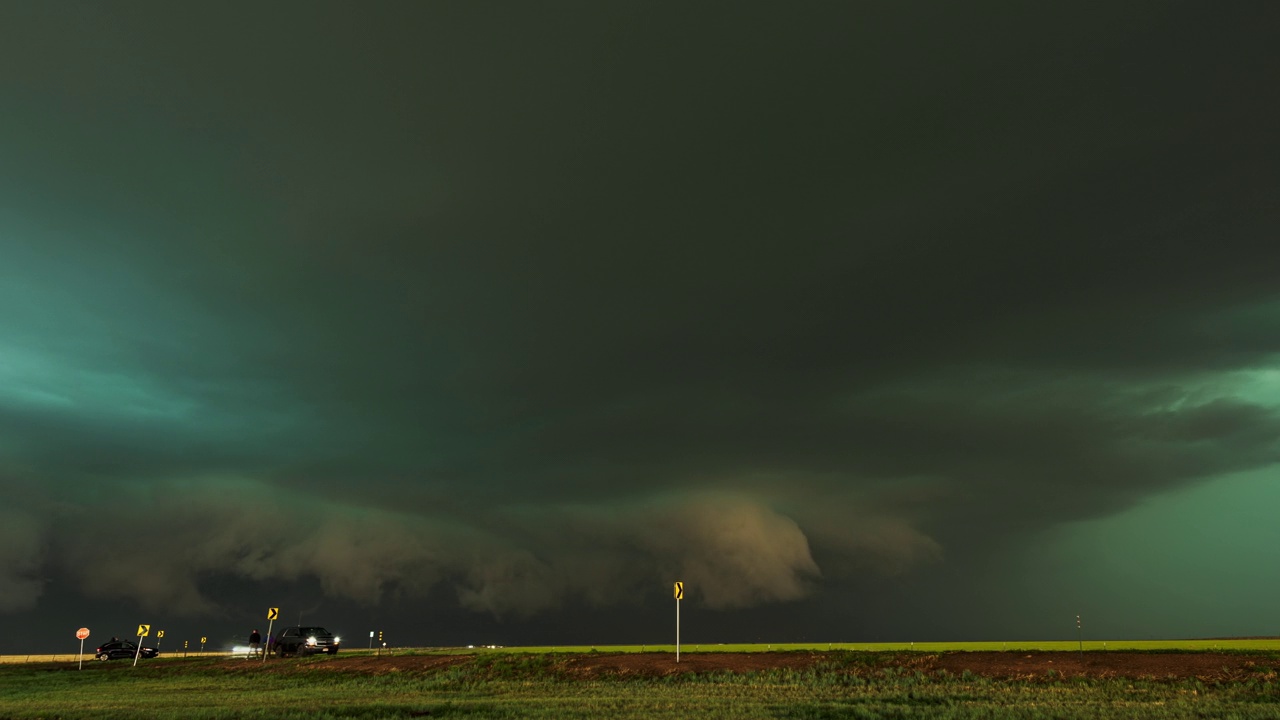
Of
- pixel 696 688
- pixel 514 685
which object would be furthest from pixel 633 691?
pixel 514 685

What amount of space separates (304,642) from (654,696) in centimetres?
5131

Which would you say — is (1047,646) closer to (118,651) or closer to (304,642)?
(304,642)

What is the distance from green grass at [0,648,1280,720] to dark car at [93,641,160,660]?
2012 inches

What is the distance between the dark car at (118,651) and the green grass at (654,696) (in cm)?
5111

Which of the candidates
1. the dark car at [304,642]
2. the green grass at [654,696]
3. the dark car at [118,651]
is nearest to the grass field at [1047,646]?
the green grass at [654,696]

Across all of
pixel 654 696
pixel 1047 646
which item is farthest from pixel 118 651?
pixel 1047 646

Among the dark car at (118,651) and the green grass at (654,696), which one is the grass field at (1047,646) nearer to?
the green grass at (654,696)

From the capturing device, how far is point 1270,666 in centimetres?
3033

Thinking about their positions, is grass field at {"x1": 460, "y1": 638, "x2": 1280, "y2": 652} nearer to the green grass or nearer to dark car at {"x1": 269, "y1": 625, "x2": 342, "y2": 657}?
the green grass

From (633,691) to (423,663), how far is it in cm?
2247

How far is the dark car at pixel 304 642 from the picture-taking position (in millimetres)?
70125

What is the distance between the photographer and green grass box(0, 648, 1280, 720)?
24453mm

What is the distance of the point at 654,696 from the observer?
101ft

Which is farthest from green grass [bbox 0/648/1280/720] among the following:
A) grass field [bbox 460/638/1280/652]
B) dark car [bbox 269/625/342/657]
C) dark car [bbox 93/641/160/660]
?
dark car [bbox 93/641/160/660]
